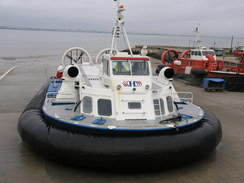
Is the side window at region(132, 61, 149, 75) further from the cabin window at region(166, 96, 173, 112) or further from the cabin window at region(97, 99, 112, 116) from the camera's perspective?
the cabin window at region(97, 99, 112, 116)

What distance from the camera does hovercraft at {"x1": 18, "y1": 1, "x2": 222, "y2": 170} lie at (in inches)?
155

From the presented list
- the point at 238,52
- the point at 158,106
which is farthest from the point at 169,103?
the point at 238,52

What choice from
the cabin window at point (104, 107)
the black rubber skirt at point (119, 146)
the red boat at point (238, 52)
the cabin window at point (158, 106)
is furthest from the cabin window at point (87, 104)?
the red boat at point (238, 52)

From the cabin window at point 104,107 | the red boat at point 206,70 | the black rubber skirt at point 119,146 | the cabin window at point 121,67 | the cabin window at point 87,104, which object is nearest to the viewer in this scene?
the black rubber skirt at point 119,146

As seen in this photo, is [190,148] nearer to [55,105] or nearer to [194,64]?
[55,105]

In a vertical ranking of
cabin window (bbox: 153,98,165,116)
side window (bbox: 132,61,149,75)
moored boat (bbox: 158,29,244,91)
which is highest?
side window (bbox: 132,61,149,75)

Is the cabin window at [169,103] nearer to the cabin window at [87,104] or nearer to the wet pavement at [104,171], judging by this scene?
the wet pavement at [104,171]

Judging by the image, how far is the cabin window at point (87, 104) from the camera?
4.85 meters

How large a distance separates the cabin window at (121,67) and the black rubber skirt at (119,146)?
1460 mm

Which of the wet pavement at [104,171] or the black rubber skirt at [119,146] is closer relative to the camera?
the black rubber skirt at [119,146]

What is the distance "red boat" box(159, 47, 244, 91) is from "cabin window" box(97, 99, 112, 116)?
332 inches

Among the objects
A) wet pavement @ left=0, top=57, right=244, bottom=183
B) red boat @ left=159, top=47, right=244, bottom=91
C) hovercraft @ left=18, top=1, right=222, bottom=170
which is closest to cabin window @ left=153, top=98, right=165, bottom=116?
hovercraft @ left=18, top=1, right=222, bottom=170

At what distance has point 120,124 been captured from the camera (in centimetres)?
430

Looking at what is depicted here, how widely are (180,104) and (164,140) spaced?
218 cm
